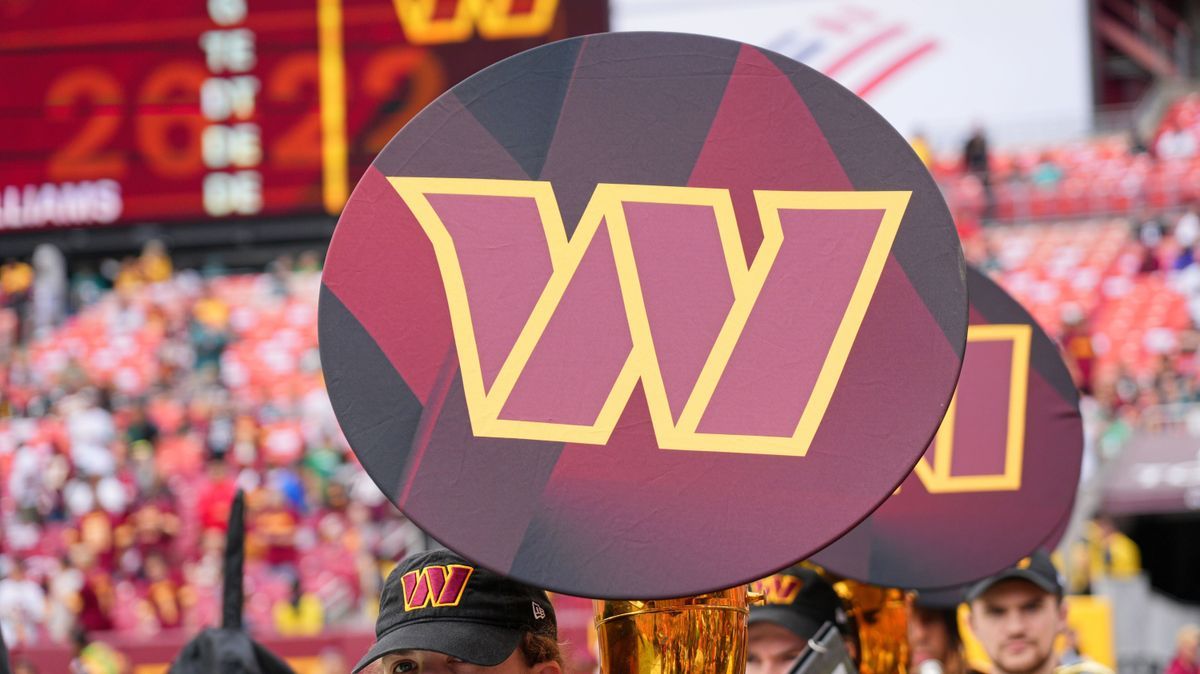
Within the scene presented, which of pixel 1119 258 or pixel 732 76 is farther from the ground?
pixel 1119 258

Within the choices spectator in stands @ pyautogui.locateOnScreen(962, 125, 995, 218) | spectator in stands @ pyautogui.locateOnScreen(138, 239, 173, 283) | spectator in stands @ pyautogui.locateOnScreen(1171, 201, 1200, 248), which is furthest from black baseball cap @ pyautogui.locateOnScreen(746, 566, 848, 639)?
spectator in stands @ pyautogui.locateOnScreen(962, 125, 995, 218)

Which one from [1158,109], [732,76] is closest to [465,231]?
[732,76]

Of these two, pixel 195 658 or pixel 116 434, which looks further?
pixel 116 434

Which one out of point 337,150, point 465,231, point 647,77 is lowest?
point 465,231

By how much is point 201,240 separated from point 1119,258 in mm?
8395

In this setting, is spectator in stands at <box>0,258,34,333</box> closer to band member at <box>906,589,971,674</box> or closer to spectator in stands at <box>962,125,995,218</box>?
spectator in stands at <box>962,125,995,218</box>

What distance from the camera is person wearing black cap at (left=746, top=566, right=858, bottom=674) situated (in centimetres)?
231

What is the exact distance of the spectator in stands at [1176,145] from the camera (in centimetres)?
1884

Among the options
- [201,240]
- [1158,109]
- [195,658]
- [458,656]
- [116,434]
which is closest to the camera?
[458,656]

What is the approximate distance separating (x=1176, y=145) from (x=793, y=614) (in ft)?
59.1

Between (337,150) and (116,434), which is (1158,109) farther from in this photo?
(116,434)

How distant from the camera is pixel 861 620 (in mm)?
2330

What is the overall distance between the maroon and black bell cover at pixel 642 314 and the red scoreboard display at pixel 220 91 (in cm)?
1380

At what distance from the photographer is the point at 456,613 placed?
63.1 inches
